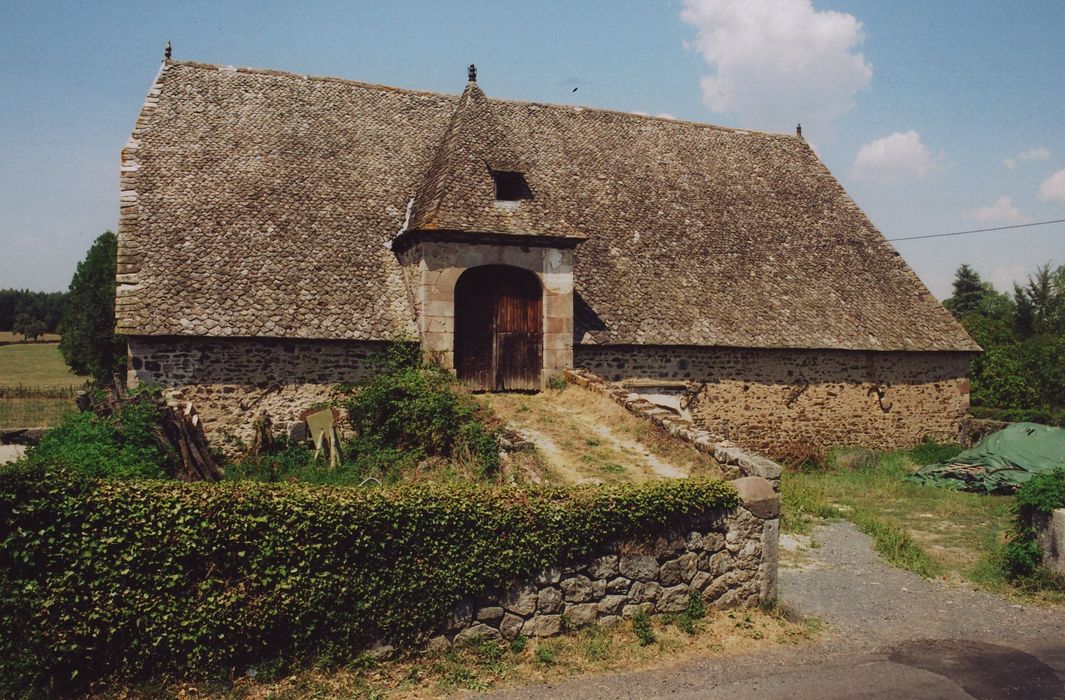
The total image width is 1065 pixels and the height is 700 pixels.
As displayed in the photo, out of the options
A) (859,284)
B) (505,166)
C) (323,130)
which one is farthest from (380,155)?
(859,284)

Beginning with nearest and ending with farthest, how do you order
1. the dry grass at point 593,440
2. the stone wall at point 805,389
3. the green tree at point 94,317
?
1. the dry grass at point 593,440
2. the stone wall at point 805,389
3. the green tree at point 94,317

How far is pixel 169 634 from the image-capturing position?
6918 mm

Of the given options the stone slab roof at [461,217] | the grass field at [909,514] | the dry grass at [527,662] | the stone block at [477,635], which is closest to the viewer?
the dry grass at [527,662]

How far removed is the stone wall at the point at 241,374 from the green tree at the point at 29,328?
61.1 meters

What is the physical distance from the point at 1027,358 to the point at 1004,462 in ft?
59.4

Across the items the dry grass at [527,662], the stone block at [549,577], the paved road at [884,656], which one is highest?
the stone block at [549,577]

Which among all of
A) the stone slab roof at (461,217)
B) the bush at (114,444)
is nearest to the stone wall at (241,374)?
the stone slab roof at (461,217)

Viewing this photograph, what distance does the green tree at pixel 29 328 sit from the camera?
64500 millimetres

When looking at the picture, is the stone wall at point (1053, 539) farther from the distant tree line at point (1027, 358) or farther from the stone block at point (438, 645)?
the distant tree line at point (1027, 358)

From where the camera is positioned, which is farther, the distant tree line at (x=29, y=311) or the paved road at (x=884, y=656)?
the distant tree line at (x=29, y=311)

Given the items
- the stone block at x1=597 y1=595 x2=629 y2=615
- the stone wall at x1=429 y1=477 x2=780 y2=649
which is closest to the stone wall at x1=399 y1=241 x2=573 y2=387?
the stone wall at x1=429 y1=477 x2=780 y2=649

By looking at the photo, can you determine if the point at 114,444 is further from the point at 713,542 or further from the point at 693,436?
the point at 693,436

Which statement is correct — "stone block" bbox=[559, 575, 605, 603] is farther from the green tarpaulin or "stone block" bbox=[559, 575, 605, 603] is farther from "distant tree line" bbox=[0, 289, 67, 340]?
"distant tree line" bbox=[0, 289, 67, 340]

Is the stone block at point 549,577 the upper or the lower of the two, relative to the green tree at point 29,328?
lower
